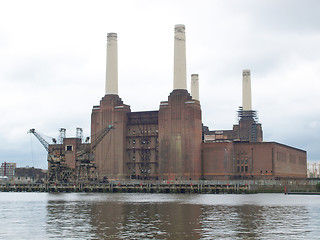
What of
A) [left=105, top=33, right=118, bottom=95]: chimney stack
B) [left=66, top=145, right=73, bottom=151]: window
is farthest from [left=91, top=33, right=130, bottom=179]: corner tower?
[left=66, top=145, right=73, bottom=151]: window

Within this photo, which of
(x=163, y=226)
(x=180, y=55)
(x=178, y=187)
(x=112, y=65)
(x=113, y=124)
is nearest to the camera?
(x=163, y=226)

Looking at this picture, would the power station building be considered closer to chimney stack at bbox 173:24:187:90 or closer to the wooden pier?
chimney stack at bbox 173:24:187:90

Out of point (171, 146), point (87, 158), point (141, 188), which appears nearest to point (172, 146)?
point (171, 146)

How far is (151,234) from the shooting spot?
40875mm

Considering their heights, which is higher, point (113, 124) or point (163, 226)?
point (113, 124)

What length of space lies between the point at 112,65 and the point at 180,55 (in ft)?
81.7

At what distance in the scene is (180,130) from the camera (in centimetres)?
16425

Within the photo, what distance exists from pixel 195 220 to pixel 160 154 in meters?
114

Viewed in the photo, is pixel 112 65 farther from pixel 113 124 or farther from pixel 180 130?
pixel 180 130

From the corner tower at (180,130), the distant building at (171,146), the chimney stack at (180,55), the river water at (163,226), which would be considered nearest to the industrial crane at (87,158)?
the distant building at (171,146)

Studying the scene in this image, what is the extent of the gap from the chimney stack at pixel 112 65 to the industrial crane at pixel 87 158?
14132 millimetres

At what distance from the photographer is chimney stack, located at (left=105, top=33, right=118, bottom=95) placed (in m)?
176

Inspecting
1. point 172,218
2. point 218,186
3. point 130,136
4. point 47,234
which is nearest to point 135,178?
point 130,136

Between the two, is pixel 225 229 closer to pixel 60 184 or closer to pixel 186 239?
pixel 186 239
